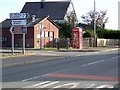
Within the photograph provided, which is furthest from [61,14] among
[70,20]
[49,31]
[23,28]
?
[23,28]

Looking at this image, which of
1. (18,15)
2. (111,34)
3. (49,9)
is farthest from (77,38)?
(49,9)

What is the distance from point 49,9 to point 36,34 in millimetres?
39324

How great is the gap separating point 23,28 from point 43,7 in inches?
2448

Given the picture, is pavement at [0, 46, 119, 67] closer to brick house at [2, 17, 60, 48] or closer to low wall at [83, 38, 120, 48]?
brick house at [2, 17, 60, 48]

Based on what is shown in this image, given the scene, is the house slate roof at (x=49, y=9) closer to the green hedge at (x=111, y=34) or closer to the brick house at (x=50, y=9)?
the brick house at (x=50, y=9)

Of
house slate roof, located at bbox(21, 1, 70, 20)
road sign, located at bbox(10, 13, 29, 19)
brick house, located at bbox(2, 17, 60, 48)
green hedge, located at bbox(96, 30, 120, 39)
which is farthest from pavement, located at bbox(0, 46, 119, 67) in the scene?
house slate roof, located at bbox(21, 1, 70, 20)

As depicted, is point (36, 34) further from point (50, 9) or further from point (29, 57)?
point (50, 9)

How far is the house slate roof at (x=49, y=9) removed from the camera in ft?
317

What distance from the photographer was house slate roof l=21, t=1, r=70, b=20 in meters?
96.6

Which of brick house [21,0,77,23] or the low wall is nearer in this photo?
the low wall

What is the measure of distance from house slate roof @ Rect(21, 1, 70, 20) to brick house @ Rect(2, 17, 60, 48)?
30.3 meters

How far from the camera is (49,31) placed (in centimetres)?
6381

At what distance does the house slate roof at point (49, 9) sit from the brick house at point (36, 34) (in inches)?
1192

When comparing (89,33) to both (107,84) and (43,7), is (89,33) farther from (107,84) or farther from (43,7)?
(107,84)
